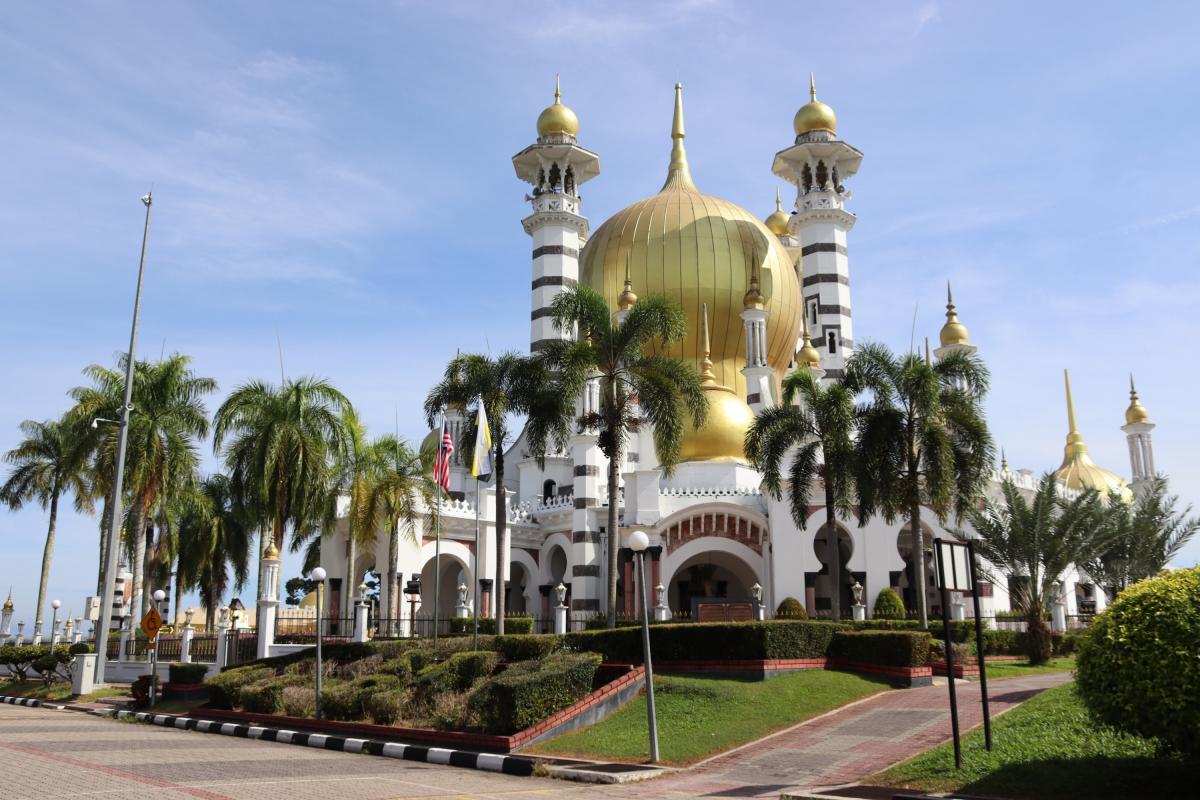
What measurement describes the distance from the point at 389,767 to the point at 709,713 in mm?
5756

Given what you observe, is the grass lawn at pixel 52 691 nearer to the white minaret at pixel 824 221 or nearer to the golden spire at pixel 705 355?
the golden spire at pixel 705 355

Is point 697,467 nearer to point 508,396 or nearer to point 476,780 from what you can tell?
point 508,396

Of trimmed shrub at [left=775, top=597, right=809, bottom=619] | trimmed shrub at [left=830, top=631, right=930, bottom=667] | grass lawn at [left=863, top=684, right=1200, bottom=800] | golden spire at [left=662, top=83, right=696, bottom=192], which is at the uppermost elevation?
golden spire at [left=662, top=83, right=696, bottom=192]

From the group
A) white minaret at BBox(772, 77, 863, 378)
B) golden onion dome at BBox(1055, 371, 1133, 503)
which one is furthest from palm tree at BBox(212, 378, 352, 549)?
golden onion dome at BBox(1055, 371, 1133, 503)

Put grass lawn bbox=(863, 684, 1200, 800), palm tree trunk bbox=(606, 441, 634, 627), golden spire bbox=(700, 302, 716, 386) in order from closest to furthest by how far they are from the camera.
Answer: grass lawn bbox=(863, 684, 1200, 800) → palm tree trunk bbox=(606, 441, 634, 627) → golden spire bbox=(700, 302, 716, 386)

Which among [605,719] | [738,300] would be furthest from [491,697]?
[738,300]

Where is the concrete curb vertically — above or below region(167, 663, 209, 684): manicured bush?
below

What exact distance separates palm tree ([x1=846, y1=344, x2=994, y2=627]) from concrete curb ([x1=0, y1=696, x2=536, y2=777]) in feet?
50.3

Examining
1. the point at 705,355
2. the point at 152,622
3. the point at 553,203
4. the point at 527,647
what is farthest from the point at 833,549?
the point at 553,203

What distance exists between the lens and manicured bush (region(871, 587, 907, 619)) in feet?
118

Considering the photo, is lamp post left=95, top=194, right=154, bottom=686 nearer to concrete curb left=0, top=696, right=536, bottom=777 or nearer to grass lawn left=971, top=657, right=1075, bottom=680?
concrete curb left=0, top=696, right=536, bottom=777

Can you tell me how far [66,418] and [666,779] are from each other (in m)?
30.8

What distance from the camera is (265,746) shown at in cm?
1834

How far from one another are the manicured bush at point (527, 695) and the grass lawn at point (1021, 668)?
10.3 meters
